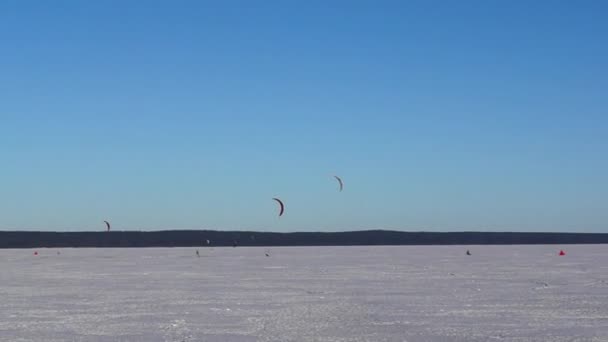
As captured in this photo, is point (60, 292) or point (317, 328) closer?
point (317, 328)

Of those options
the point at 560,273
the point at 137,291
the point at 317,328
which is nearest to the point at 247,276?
the point at 137,291

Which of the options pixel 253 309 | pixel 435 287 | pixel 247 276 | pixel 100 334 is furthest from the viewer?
pixel 247 276

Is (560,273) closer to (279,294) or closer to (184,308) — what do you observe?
(279,294)

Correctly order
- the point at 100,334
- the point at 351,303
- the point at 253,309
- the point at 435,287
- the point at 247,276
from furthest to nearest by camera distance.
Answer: the point at 247,276 → the point at 435,287 → the point at 351,303 → the point at 253,309 → the point at 100,334

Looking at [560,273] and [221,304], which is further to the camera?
[560,273]

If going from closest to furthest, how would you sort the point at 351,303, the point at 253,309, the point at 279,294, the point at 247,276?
the point at 253,309 < the point at 351,303 < the point at 279,294 < the point at 247,276

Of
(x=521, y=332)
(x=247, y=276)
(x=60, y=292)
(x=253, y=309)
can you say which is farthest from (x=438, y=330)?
(x=247, y=276)

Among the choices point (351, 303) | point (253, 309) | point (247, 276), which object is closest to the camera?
point (253, 309)

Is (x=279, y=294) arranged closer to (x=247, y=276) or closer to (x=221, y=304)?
(x=221, y=304)

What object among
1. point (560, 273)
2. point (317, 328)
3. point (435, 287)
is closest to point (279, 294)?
point (435, 287)
